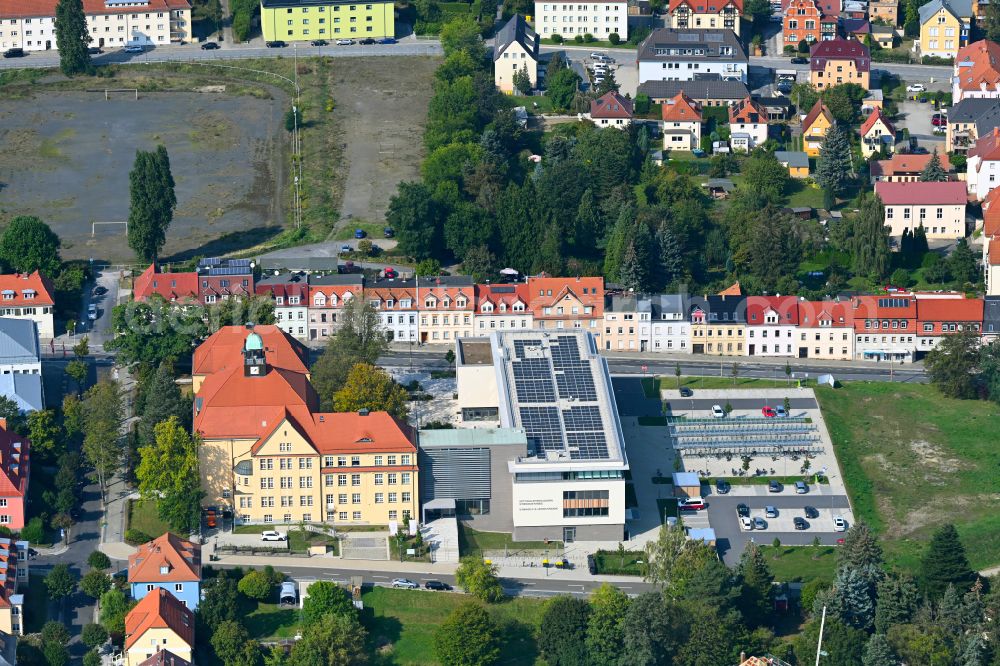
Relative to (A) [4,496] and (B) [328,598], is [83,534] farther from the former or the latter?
(B) [328,598]

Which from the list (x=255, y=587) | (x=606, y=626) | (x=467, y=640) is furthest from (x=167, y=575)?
(x=606, y=626)

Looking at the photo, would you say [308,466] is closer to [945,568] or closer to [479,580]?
[479,580]

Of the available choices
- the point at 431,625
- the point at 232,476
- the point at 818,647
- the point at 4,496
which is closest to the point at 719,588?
the point at 818,647

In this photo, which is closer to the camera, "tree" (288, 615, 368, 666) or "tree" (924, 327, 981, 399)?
"tree" (288, 615, 368, 666)

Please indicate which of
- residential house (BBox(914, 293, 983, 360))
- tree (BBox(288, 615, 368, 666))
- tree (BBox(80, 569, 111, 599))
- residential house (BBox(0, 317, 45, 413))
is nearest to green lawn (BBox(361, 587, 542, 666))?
tree (BBox(288, 615, 368, 666))

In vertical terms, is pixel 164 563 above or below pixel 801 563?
above

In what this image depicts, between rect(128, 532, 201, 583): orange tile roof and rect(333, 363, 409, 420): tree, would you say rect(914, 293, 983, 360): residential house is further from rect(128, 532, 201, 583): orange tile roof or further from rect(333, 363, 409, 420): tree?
rect(128, 532, 201, 583): orange tile roof
